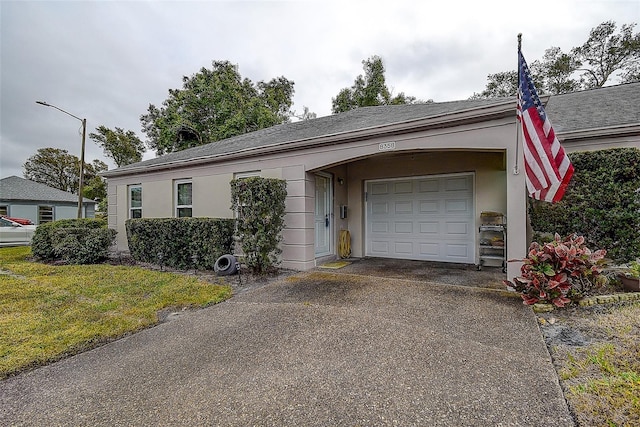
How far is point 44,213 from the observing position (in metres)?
20.8

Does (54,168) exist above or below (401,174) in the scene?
above

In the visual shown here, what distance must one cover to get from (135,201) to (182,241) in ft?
14.0

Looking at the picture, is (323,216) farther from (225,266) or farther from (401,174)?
(225,266)

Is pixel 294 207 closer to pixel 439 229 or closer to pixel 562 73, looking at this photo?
pixel 439 229

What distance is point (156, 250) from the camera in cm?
683

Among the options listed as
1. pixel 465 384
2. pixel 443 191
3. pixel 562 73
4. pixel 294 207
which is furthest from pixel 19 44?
pixel 562 73

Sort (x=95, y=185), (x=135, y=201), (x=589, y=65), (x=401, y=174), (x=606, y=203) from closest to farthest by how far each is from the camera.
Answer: (x=606, y=203) < (x=401, y=174) < (x=135, y=201) < (x=589, y=65) < (x=95, y=185)

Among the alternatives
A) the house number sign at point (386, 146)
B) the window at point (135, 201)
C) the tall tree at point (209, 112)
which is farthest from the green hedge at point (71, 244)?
the tall tree at point (209, 112)

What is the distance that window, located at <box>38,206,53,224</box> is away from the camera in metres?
20.4

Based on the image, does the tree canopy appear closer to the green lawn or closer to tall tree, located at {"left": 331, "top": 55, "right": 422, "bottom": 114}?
tall tree, located at {"left": 331, "top": 55, "right": 422, "bottom": 114}

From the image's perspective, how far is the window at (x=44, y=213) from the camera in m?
20.4

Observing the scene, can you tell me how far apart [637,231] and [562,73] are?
1803cm

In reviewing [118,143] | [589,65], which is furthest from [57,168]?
[589,65]

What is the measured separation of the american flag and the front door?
4.08 metres
